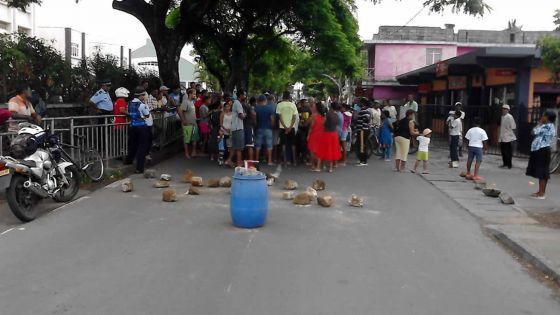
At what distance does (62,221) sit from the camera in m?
8.02

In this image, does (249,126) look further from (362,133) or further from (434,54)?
(434,54)

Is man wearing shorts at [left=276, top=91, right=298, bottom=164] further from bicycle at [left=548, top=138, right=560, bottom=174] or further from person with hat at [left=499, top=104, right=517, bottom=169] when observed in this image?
bicycle at [left=548, top=138, right=560, bottom=174]

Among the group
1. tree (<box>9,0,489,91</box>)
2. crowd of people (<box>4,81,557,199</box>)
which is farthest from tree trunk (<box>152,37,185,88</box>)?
crowd of people (<box>4,81,557,199</box>)

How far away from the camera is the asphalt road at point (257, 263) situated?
5.03 m

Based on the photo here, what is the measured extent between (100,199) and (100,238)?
2604 mm

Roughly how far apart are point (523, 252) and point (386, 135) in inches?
408

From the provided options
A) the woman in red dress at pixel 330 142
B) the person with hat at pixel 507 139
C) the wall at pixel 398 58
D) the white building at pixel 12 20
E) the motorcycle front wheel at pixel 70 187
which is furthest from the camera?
the wall at pixel 398 58

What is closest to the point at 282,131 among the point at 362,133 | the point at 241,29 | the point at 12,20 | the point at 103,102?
the point at 362,133

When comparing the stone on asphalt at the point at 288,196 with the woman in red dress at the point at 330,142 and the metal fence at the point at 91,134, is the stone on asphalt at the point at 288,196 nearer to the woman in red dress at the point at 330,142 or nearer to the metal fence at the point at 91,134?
the metal fence at the point at 91,134

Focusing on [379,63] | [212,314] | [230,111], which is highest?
[379,63]

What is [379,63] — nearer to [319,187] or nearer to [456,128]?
[456,128]

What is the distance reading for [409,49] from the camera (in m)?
47.4

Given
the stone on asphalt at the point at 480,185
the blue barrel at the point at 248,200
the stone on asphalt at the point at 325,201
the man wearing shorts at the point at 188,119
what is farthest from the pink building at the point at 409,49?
the blue barrel at the point at 248,200

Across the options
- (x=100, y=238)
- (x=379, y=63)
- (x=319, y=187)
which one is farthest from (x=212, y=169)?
(x=379, y=63)
